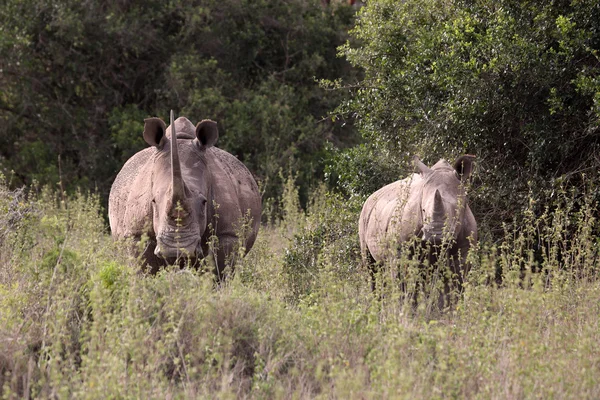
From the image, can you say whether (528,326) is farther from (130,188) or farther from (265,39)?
Result: (265,39)

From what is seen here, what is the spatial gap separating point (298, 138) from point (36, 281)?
36.1 feet

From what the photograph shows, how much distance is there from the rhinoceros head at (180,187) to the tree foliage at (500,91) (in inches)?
110

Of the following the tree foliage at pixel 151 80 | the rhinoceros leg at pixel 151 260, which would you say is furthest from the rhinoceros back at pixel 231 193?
the tree foliage at pixel 151 80

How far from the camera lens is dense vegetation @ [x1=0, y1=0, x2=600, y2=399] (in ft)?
18.6

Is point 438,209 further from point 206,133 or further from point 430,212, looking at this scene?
point 206,133

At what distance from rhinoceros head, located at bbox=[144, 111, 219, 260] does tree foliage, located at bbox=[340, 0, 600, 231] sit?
2804 millimetres

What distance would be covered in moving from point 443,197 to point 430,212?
10.7 inches

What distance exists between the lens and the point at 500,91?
32.6 feet

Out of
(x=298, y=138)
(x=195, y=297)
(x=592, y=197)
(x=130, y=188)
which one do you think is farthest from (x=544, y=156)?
(x=298, y=138)

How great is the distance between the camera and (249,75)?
18953mm

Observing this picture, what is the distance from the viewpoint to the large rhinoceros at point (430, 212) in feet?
28.1

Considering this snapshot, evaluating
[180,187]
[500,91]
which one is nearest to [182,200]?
[180,187]

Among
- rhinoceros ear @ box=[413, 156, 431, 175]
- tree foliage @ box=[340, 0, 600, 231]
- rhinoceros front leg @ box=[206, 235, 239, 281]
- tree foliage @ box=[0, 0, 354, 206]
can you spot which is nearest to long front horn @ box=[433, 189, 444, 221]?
rhinoceros ear @ box=[413, 156, 431, 175]

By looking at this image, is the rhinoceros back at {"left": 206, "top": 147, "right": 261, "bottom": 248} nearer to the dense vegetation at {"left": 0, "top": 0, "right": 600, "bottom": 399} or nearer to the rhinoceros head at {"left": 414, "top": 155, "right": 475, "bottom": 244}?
the dense vegetation at {"left": 0, "top": 0, "right": 600, "bottom": 399}
